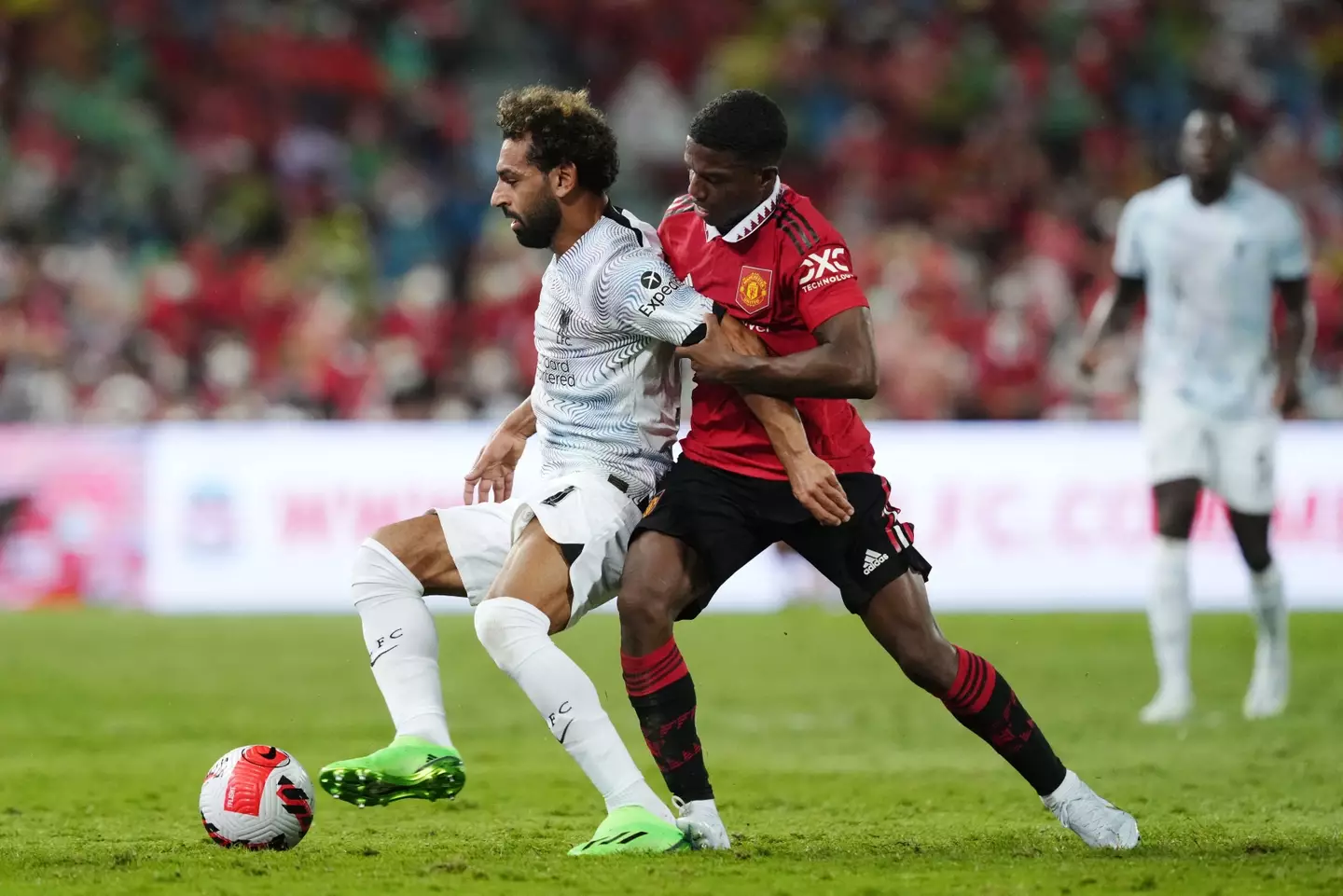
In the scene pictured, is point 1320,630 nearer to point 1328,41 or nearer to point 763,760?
point 763,760

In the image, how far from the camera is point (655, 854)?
5312 mm

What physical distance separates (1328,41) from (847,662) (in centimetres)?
1048

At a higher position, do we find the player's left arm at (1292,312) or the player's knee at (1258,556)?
the player's left arm at (1292,312)

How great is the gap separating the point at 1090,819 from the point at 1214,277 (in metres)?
4.74

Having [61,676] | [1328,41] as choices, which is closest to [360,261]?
[61,676]

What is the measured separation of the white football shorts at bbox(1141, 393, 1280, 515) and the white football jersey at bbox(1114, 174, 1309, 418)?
2.5 inches

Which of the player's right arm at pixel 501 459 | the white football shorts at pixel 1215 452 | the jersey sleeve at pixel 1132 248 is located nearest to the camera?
the player's right arm at pixel 501 459

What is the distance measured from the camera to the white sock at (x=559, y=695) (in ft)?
17.5

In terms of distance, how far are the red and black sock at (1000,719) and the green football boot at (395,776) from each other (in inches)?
56.6

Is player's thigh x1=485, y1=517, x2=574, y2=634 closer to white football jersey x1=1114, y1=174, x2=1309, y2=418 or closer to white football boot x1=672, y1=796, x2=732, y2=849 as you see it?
white football boot x1=672, y1=796, x2=732, y2=849

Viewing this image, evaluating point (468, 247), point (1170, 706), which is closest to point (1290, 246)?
point (1170, 706)

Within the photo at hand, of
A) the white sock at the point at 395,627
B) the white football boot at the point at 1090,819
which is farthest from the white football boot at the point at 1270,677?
the white sock at the point at 395,627

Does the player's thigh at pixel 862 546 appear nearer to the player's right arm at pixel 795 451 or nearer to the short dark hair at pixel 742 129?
the player's right arm at pixel 795 451

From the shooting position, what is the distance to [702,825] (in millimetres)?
5570
